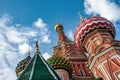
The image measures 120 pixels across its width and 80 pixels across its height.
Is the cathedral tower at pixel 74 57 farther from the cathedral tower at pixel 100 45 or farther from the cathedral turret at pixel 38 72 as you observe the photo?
the cathedral turret at pixel 38 72

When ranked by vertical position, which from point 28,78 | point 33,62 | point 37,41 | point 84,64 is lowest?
point 28,78

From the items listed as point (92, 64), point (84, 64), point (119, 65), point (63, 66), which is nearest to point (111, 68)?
point (119, 65)

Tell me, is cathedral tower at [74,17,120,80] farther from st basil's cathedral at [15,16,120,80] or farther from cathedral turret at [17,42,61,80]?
cathedral turret at [17,42,61,80]

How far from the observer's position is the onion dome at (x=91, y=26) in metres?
20.8

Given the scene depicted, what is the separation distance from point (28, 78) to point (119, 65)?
1226cm

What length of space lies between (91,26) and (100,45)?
2162 mm

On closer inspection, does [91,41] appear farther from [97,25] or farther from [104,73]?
[104,73]

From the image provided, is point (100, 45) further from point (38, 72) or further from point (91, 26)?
point (38, 72)

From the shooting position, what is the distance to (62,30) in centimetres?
2966

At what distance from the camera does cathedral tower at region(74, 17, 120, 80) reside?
17781 mm

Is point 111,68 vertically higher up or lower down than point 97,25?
lower down

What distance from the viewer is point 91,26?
2088cm

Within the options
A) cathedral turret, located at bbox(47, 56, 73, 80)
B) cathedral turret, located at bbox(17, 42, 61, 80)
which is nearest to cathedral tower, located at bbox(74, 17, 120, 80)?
cathedral turret, located at bbox(47, 56, 73, 80)

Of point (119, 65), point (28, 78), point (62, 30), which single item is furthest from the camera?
point (62, 30)
